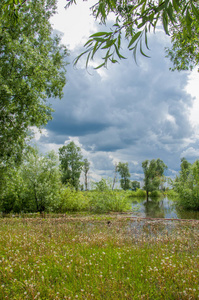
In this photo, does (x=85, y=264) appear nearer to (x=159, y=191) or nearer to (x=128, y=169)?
(x=159, y=191)

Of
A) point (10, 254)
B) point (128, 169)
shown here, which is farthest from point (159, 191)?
point (10, 254)

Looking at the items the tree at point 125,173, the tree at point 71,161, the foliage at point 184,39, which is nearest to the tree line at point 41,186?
the foliage at point 184,39

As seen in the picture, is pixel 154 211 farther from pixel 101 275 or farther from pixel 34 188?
pixel 101 275

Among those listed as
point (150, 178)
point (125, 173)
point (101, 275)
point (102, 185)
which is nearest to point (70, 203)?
point (102, 185)

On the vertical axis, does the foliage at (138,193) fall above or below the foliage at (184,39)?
below

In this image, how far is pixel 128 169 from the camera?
88312 millimetres

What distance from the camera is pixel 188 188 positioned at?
24.3 m

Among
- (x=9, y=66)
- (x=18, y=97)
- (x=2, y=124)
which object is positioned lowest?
(x=2, y=124)

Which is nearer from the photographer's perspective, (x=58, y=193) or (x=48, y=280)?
(x=48, y=280)

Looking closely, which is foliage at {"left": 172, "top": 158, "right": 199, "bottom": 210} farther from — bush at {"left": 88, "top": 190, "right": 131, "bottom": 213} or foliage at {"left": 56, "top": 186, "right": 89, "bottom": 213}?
foliage at {"left": 56, "top": 186, "right": 89, "bottom": 213}

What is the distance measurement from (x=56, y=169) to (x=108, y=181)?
6.00m

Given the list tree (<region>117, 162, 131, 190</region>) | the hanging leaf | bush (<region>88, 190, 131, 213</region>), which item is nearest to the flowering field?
the hanging leaf

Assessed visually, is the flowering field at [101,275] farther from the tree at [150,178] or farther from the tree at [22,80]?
the tree at [150,178]

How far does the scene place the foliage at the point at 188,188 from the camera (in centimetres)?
2360
